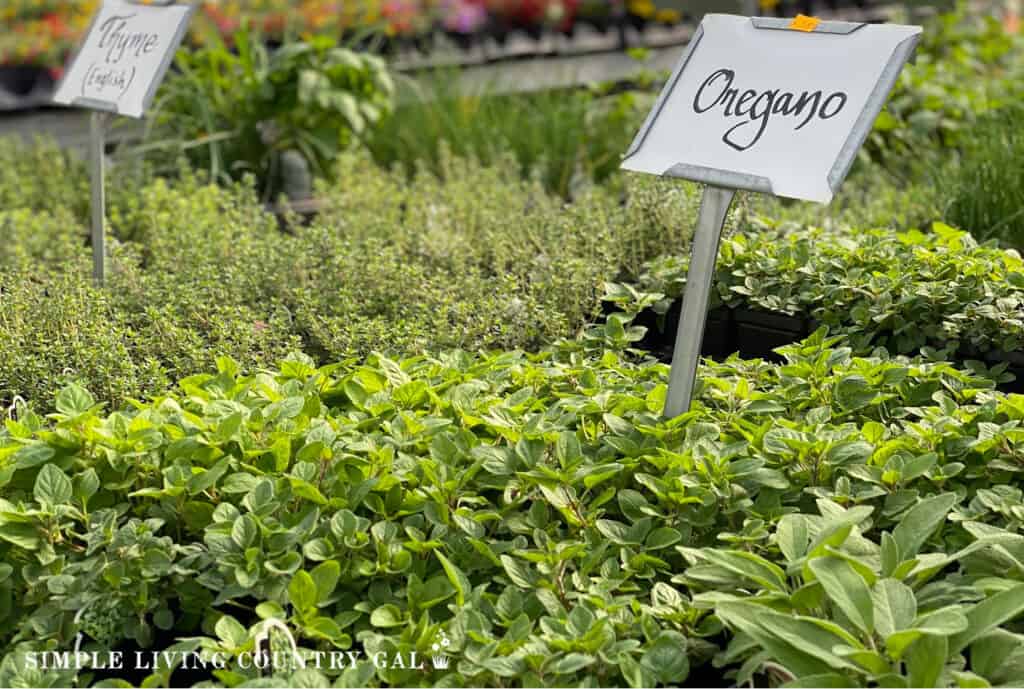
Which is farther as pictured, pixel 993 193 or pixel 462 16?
pixel 462 16

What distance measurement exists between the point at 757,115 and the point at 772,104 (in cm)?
3

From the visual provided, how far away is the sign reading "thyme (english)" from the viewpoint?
5.74 feet

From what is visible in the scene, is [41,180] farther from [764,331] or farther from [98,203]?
[764,331]

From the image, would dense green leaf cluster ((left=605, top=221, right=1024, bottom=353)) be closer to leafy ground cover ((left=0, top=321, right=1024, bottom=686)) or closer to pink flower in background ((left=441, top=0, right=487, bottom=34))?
leafy ground cover ((left=0, top=321, right=1024, bottom=686))

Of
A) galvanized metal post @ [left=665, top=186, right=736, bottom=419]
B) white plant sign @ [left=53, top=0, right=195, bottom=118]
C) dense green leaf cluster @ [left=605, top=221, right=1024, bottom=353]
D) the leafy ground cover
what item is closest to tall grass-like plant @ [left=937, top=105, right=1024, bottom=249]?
dense green leaf cluster @ [left=605, top=221, right=1024, bottom=353]

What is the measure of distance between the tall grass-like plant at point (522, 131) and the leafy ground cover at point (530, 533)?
2519mm

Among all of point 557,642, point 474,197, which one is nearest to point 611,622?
point 557,642

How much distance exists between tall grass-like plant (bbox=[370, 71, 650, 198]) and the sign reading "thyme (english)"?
2295 millimetres

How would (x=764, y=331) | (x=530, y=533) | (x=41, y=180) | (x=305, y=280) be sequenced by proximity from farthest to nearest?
(x=41, y=180)
(x=305, y=280)
(x=764, y=331)
(x=530, y=533)

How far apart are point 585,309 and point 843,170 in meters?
1.05

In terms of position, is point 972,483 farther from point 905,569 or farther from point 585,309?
point 585,309

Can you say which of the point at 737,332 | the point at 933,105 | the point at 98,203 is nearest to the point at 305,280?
the point at 98,203

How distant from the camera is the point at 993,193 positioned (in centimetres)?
328

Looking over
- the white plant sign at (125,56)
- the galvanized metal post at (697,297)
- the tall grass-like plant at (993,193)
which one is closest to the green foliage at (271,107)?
the white plant sign at (125,56)
